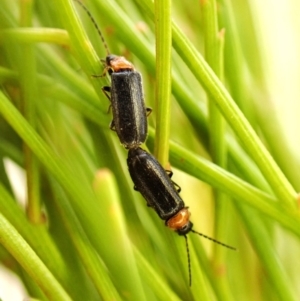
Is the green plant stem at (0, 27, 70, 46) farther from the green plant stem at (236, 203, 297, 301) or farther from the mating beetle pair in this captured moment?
the green plant stem at (236, 203, 297, 301)

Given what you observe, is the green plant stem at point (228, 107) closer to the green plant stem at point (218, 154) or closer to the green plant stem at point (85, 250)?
the green plant stem at point (218, 154)

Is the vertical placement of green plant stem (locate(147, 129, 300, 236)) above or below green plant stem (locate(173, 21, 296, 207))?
below

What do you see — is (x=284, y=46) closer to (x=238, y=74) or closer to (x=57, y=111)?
(x=238, y=74)

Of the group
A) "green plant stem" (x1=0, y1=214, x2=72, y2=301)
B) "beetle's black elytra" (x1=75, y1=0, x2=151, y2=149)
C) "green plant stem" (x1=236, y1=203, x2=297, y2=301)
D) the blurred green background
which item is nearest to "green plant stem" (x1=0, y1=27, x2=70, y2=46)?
the blurred green background

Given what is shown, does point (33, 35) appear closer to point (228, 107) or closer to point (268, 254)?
point (228, 107)

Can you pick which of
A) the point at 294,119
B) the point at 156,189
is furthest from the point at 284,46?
the point at 156,189

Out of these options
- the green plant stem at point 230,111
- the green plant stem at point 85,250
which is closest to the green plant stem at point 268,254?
the green plant stem at point 230,111
